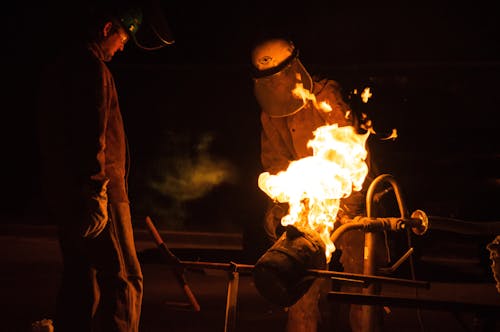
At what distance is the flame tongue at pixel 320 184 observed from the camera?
11.5 ft

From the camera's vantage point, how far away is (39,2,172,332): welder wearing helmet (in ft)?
10.2

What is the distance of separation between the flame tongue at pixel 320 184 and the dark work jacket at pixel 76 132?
3.66 feet

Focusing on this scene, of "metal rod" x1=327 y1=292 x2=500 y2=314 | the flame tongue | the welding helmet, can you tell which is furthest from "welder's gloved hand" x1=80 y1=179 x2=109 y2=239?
the welding helmet

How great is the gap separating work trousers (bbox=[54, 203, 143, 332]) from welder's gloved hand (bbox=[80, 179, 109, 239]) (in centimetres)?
8

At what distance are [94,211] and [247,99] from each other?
337 inches

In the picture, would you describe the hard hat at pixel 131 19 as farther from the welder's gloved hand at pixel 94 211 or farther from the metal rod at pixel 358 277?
the metal rod at pixel 358 277

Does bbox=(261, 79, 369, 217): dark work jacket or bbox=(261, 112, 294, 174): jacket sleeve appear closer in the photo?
bbox=(261, 79, 369, 217): dark work jacket

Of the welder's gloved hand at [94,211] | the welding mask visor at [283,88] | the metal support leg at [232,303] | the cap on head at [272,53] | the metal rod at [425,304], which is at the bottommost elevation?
the metal rod at [425,304]

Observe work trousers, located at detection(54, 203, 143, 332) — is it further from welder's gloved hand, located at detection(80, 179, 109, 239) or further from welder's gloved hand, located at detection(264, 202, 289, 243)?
welder's gloved hand, located at detection(264, 202, 289, 243)

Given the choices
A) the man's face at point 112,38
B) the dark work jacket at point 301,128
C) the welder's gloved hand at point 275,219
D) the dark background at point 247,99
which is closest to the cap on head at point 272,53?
the dark work jacket at point 301,128

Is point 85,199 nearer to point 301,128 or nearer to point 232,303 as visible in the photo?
point 232,303

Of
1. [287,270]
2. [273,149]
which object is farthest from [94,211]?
[273,149]

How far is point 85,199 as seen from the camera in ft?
10.1

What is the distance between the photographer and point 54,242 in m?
10.9
